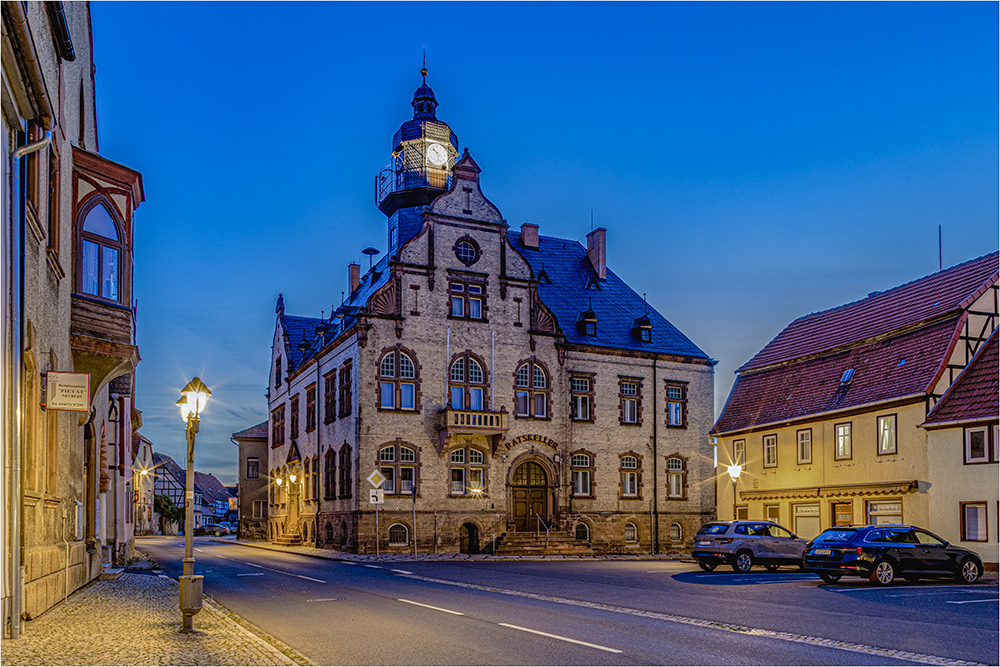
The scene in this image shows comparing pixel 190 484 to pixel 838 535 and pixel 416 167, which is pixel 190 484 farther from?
pixel 416 167

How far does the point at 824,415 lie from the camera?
124 ft

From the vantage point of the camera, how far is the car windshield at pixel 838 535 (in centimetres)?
2406

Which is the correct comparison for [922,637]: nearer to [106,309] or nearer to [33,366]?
[33,366]

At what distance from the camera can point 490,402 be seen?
44375 millimetres

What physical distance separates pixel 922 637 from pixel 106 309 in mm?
15885

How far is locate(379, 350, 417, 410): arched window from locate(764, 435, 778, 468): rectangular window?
15.2m

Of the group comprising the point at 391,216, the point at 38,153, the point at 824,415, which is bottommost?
the point at 824,415

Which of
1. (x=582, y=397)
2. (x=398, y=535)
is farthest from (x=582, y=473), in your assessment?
(x=398, y=535)

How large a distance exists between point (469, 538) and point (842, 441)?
1652 cm

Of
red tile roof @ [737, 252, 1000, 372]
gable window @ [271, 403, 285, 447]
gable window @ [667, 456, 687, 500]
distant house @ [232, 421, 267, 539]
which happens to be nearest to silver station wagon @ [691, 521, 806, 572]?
red tile roof @ [737, 252, 1000, 372]

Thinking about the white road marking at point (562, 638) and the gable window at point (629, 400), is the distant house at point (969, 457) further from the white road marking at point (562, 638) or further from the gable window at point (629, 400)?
the white road marking at point (562, 638)

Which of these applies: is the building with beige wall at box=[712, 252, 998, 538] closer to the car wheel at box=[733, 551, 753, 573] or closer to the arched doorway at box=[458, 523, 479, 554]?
the car wheel at box=[733, 551, 753, 573]

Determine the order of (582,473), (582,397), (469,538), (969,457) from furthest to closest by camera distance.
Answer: (582,397)
(582,473)
(469,538)
(969,457)

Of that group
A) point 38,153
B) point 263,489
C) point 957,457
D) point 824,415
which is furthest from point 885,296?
point 263,489
